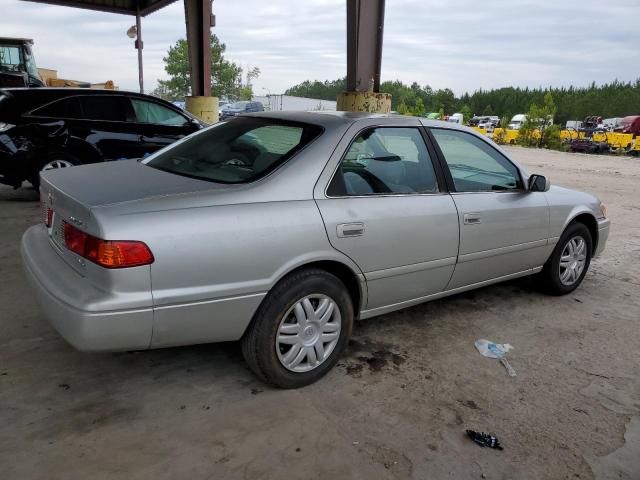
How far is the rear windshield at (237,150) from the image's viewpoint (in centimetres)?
287

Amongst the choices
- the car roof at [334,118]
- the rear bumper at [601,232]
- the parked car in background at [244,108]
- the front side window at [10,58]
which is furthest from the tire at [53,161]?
the parked car in background at [244,108]

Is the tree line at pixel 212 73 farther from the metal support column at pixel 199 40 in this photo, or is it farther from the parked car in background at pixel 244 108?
the metal support column at pixel 199 40

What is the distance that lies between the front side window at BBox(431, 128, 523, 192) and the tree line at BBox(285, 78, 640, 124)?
45723 millimetres

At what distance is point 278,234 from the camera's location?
257 cm

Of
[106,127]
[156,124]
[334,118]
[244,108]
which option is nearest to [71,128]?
[106,127]

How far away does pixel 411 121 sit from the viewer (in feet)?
11.4

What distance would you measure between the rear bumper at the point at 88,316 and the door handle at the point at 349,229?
106cm

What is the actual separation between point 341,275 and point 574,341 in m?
1.87

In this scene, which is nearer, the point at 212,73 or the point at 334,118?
the point at 334,118

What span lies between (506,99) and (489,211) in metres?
99.7

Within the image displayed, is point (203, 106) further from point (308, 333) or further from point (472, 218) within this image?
point (308, 333)

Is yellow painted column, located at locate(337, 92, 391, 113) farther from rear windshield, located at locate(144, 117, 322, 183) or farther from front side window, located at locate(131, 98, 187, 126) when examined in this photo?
rear windshield, located at locate(144, 117, 322, 183)

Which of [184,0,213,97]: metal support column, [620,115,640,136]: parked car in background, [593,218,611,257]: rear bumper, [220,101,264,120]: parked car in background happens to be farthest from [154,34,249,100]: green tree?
[593,218,611,257]: rear bumper

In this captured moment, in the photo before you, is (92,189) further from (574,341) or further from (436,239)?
(574,341)
